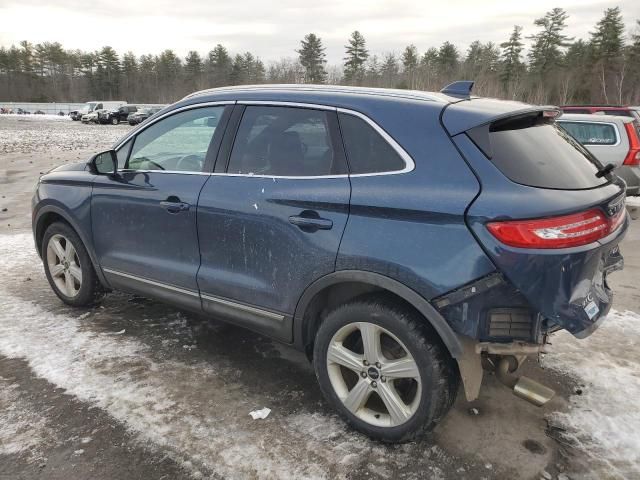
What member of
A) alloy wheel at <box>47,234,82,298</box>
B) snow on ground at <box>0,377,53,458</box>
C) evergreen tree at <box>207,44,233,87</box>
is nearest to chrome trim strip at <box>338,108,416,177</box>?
snow on ground at <box>0,377,53,458</box>

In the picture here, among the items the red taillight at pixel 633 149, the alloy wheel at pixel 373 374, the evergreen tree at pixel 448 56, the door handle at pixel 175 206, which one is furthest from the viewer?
the evergreen tree at pixel 448 56

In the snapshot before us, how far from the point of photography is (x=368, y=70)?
77125 millimetres

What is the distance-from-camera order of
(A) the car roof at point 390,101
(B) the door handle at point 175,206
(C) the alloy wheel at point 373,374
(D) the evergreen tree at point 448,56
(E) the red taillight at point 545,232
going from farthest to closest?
(D) the evergreen tree at point 448,56 < (B) the door handle at point 175,206 < (C) the alloy wheel at point 373,374 < (A) the car roof at point 390,101 < (E) the red taillight at point 545,232

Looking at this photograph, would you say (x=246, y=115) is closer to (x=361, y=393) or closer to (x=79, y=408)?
(x=361, y=393)

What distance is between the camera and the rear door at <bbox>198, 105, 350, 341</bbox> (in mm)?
2754

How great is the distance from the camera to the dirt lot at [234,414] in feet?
8.48

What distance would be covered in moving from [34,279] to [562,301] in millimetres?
5116

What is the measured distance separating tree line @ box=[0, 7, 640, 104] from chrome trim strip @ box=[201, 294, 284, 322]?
32894mm

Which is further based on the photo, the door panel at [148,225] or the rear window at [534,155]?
the door panel at [148,225]

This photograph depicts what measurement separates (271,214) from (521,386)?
166cm

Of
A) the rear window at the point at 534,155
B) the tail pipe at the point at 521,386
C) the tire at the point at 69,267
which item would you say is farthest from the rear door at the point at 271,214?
the tire at the point at 69,267

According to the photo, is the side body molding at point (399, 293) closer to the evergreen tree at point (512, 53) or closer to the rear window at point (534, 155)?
the rear window at point (534, 155)

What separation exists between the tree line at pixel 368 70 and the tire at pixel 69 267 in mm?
32147

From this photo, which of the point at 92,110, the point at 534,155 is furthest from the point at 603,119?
the point at 92,110
